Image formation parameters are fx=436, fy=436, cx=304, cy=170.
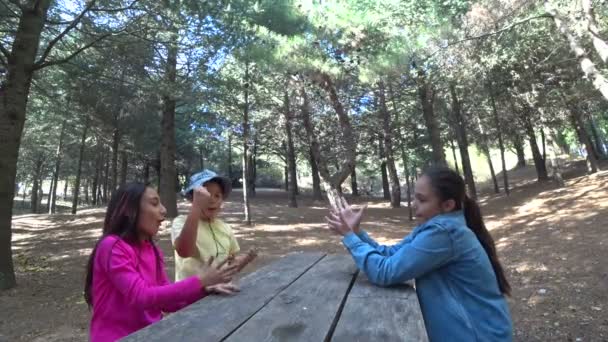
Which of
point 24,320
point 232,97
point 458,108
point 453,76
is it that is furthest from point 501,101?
point 24,320

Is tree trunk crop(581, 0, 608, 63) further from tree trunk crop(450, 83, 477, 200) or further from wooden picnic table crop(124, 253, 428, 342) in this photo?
tree trunk crop(450, 83, 477, 200)

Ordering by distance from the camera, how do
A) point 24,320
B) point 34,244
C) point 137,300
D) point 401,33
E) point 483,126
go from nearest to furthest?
point 137,300 → point 24,320 → point 401,33 → point 34,244 → point 483,126

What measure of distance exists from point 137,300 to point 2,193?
6.82 meters

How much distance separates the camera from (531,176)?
103 ft

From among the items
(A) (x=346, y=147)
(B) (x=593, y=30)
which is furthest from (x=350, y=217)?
(A) (x=346, y=147)

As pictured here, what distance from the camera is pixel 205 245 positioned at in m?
2.77

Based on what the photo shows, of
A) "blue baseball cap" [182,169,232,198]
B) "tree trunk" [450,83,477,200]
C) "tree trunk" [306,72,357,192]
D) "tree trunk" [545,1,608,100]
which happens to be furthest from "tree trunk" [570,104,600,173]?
"blue baseball cap" [182,169,232,198]

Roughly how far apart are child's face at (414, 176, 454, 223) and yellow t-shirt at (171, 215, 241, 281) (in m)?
1.19

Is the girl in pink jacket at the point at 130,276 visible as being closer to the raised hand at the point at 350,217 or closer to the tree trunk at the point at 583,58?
the raised hand at the point at 350,217

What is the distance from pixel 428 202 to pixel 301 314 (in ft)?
2.92

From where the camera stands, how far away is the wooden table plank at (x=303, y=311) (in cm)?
156

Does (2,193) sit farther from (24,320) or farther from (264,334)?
(264,334)

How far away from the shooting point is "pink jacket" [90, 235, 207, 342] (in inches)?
76.0

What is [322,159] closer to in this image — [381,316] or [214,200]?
[214,200]
